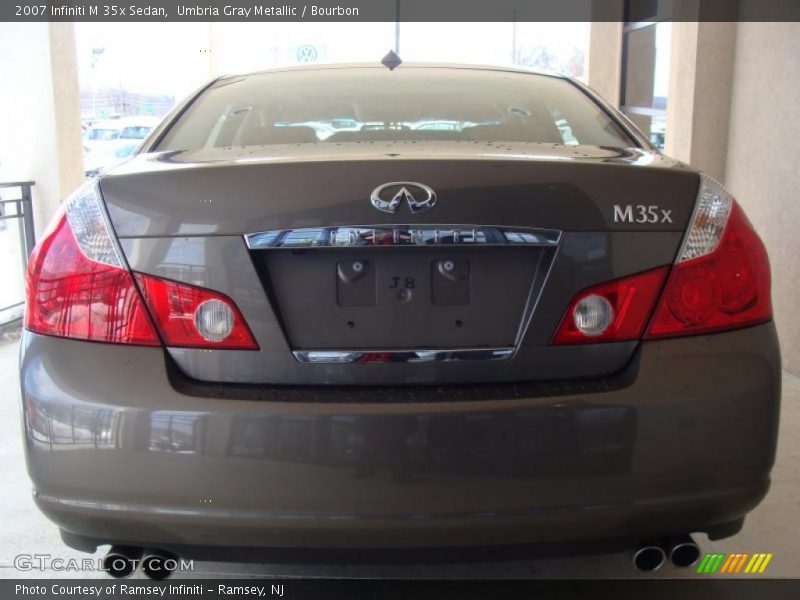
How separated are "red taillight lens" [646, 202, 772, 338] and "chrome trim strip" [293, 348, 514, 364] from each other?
1.11ft

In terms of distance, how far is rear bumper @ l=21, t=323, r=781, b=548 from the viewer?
1.39 metres

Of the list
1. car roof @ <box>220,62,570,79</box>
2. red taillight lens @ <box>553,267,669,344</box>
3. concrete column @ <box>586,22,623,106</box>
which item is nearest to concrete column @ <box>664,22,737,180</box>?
car roof @ <box>220,62,570,79</box>

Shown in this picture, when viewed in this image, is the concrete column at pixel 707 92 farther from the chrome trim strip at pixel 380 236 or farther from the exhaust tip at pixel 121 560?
the exhaust tip at pixel 121 560

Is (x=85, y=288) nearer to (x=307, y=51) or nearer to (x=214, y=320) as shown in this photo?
(x=214, y=320)

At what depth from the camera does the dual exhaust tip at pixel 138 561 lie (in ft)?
5.10

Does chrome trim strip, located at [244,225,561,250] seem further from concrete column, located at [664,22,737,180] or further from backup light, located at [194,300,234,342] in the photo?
concrete column, located at [664,22,737,180]

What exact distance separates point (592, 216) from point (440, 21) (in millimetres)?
14039

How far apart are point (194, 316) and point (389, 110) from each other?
104 centimetres

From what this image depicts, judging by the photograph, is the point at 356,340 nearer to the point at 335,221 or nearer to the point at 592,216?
the point at 335,221

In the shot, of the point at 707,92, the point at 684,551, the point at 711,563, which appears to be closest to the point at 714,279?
the point at 684,551

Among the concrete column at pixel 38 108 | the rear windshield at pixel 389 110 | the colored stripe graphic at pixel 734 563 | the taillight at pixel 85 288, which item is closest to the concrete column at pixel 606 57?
the concrete column at pixel 38 108

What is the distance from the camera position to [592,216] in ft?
4.79

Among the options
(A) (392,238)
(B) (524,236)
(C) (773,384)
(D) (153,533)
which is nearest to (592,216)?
(B) (524,236)

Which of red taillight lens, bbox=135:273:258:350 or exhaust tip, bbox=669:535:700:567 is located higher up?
red taillight lens, bbox=135:273:258:350
